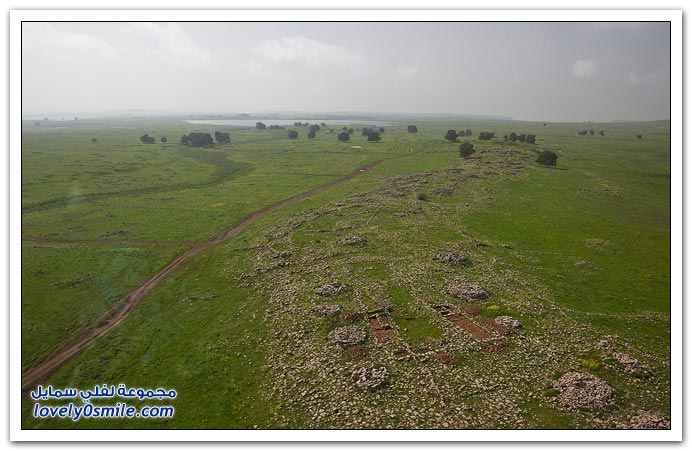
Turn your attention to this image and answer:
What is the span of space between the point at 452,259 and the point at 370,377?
24.2 metres

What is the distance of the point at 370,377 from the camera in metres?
27.1

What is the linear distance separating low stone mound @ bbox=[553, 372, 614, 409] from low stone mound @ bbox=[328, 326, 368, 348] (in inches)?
587

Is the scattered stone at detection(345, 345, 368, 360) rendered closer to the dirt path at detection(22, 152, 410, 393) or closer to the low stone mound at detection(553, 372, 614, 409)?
the low stone mound at detection(553, 372, 614, 409)

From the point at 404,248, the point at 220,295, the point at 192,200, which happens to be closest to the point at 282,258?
the point at 220,295

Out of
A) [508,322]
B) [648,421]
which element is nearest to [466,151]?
[508,322]

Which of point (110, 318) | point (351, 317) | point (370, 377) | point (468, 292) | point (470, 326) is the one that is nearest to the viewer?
point (370, 377)

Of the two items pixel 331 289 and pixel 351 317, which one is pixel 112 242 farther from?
pixel 351 317

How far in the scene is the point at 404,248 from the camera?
52062 mm

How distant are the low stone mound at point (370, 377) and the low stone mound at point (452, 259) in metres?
22.3

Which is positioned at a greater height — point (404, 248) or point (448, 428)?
point (404, 248)

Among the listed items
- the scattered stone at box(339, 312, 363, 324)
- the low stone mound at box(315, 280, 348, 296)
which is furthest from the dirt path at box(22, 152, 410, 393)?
the scattered stone at box(339, 312, 363, 324)

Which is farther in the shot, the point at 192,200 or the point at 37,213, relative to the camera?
the point at 192,200
